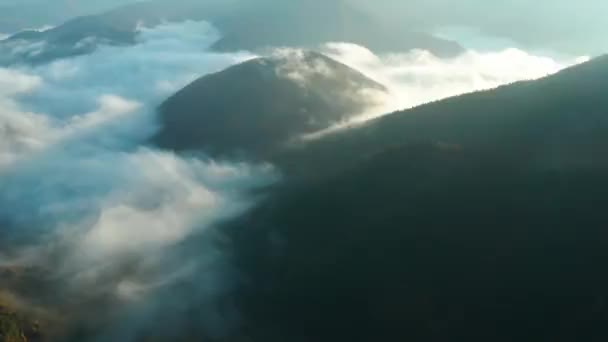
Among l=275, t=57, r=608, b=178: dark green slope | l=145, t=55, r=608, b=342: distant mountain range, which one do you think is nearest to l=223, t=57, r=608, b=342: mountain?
l=145, t=55, r=608, b=342: distant mountain range

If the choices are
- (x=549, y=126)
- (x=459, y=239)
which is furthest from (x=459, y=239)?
(x=549, y=126)

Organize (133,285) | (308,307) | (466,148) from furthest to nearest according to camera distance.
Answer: (133,285) < (466,148) < (308,307)

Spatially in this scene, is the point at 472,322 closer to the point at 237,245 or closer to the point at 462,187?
the point at 462,187

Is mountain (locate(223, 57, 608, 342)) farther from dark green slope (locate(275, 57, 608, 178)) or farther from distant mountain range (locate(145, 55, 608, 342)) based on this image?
dark green slope (locate(275, 57, 608, 178))

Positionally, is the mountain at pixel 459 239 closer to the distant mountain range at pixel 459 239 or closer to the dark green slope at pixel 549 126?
the distant mountain range at pixel 459 239

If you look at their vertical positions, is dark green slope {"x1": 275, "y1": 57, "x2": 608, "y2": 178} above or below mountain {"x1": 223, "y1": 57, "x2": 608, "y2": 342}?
above

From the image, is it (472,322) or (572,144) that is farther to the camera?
(572,144)

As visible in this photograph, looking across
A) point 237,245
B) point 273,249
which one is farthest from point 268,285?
point 237,245

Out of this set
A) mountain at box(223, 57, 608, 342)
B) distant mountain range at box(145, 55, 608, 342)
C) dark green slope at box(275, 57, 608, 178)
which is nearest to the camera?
mountain at box(223, 57, 608, 342)

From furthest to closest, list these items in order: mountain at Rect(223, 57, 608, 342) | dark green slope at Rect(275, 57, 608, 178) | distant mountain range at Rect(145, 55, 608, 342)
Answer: dark green slope at Rect(275, 57, 608, 178)
distant mountain range at Rect(145, 55, 608, 342)
mountain at Rect(223, 57, 608, 342)
